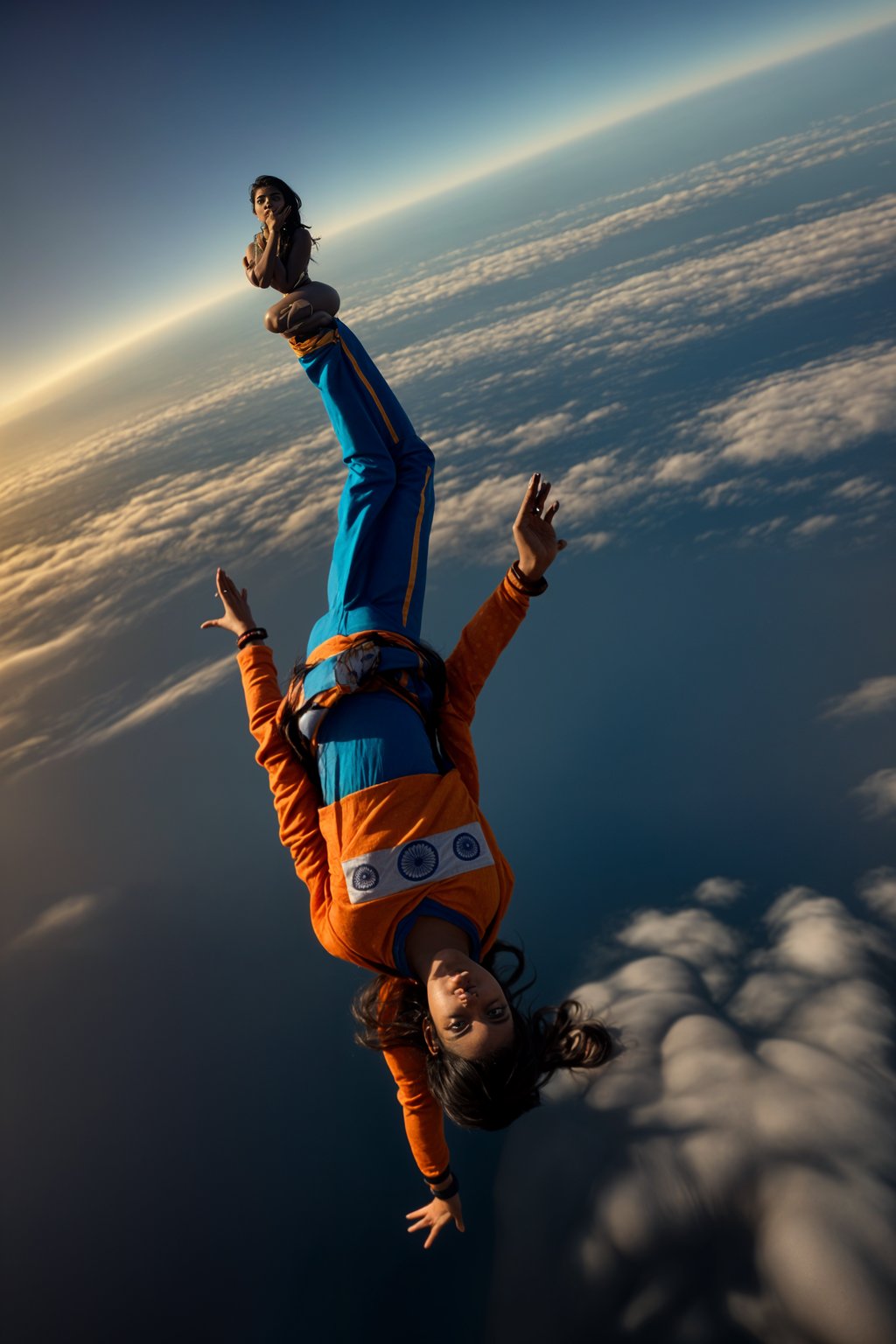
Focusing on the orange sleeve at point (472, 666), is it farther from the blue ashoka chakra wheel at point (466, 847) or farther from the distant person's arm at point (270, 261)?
the distant person's arm at point (270, 261)

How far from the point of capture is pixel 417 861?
2.54m

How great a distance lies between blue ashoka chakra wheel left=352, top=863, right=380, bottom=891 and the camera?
250 centimetres

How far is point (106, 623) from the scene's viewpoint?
41.6 m

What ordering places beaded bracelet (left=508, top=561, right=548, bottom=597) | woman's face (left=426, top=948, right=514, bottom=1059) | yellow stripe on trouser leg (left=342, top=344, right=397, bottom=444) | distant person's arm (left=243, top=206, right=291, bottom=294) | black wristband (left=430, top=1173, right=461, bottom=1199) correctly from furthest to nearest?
yellow stripe on trouser leg (left=342, top=344, right=397, bottom=444), black wristband (left=430, top=1173, right=461, bottom=1199), beaded bracelet (left=508, top=561, right=548, bottom=597), distant person's arm (left=243, top=206, right=291, bottom=294), woman's face (left=426, top=948, right=514, bottom=1059)

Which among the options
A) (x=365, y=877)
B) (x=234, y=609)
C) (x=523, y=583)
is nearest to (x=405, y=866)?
(x=365, y=877)

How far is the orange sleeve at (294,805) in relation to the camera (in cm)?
271

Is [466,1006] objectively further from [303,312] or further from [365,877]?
[303,312]

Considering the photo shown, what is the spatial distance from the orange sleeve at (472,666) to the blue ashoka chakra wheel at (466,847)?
333mm

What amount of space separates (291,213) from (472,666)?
2208mm

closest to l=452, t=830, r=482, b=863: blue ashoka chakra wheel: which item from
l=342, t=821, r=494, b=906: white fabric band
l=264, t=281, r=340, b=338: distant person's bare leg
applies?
l=342, t=821, r=494, b=906: white fabric band

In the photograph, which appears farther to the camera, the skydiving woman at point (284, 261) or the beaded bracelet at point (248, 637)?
the beaded bracelet at point (248, 637)

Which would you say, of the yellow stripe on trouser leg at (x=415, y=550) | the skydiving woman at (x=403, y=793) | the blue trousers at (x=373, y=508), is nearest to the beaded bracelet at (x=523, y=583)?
the skydiving woman at (x=403, y=793)

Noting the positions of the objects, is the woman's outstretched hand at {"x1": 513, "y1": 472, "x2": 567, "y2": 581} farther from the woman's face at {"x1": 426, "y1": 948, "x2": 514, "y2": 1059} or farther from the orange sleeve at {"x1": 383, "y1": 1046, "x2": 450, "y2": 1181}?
the orange sleeve at {"x1": 383, "y1": 1046, "x2": 450, "y2": 1181}

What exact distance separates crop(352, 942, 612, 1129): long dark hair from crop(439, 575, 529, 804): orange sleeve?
85cm
